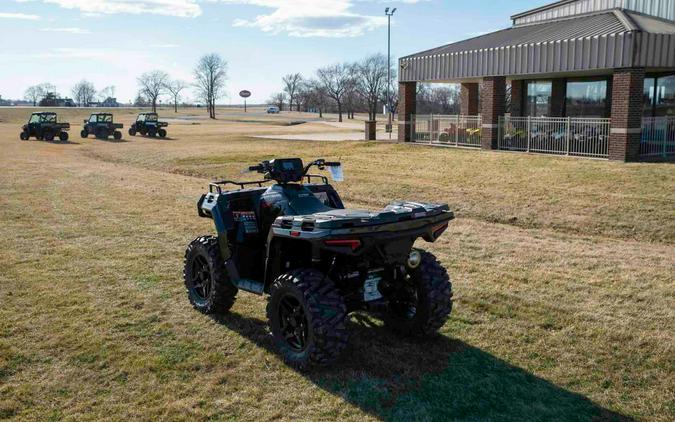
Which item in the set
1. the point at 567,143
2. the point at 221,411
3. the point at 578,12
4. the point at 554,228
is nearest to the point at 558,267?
the point at 554,228

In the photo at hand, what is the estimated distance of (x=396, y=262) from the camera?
5.12 meters

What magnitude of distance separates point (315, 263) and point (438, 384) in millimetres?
1398

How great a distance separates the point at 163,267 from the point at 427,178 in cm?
1035

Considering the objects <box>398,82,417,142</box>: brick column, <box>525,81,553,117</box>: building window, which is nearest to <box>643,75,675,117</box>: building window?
<box>525,81,553,117</box>: building window

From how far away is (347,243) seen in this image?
4707 mm

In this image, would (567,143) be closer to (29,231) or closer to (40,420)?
(29,231)

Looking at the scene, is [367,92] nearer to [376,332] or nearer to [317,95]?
[317,95]

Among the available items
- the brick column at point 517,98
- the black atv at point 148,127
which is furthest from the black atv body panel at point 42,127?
the brick column at point 517,98

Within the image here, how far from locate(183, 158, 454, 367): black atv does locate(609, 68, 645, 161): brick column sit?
48.1 feet

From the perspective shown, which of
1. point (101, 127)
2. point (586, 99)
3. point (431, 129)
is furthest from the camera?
point (101, 127)

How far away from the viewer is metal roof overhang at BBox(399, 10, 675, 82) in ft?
59.5

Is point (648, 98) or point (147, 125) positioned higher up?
point (648, 98)

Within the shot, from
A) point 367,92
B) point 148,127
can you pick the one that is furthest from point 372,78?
point 148,127

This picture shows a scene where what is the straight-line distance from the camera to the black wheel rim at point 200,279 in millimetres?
6547
